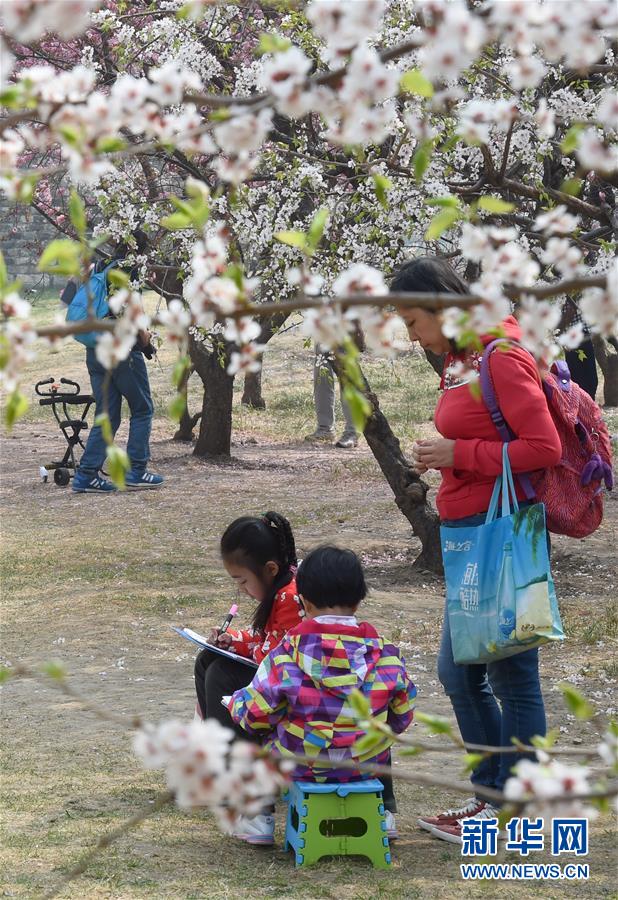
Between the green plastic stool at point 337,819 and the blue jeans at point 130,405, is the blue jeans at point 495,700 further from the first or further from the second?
the blue jeans at point 130,405

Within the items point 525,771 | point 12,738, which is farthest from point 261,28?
point 525,771

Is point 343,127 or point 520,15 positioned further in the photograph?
point 343,127

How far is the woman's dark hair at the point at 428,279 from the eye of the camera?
10.4 ft

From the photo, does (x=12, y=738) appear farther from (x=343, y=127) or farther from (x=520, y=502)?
(x=343, y=127)

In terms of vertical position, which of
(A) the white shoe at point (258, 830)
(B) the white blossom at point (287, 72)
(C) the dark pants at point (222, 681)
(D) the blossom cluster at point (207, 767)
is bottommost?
(A) the white shoe at point (258, 830)

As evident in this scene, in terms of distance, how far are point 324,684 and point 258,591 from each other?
0.71 metres

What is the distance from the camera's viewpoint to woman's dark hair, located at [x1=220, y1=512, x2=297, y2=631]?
380 cm

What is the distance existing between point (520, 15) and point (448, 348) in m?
1.78

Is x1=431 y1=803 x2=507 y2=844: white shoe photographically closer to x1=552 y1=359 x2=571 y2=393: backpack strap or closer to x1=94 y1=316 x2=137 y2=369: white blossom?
x1=552 y1=359 x2=571 y2=393: backpack strap

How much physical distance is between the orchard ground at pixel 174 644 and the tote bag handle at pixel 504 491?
907 mm

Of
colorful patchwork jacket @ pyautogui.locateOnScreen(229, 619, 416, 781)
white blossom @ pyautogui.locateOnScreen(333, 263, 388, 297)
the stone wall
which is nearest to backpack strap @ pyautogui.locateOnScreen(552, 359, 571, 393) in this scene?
colorful patchwork jacket @ pyautogui.locateOnScreen(229, 619, 416, 781)

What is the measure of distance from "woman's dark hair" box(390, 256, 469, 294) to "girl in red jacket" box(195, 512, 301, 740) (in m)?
0.95

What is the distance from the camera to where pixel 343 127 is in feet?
5.24

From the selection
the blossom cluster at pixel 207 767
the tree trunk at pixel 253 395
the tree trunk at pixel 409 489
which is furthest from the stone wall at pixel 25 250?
the blossom cluster at pixel 207 767
